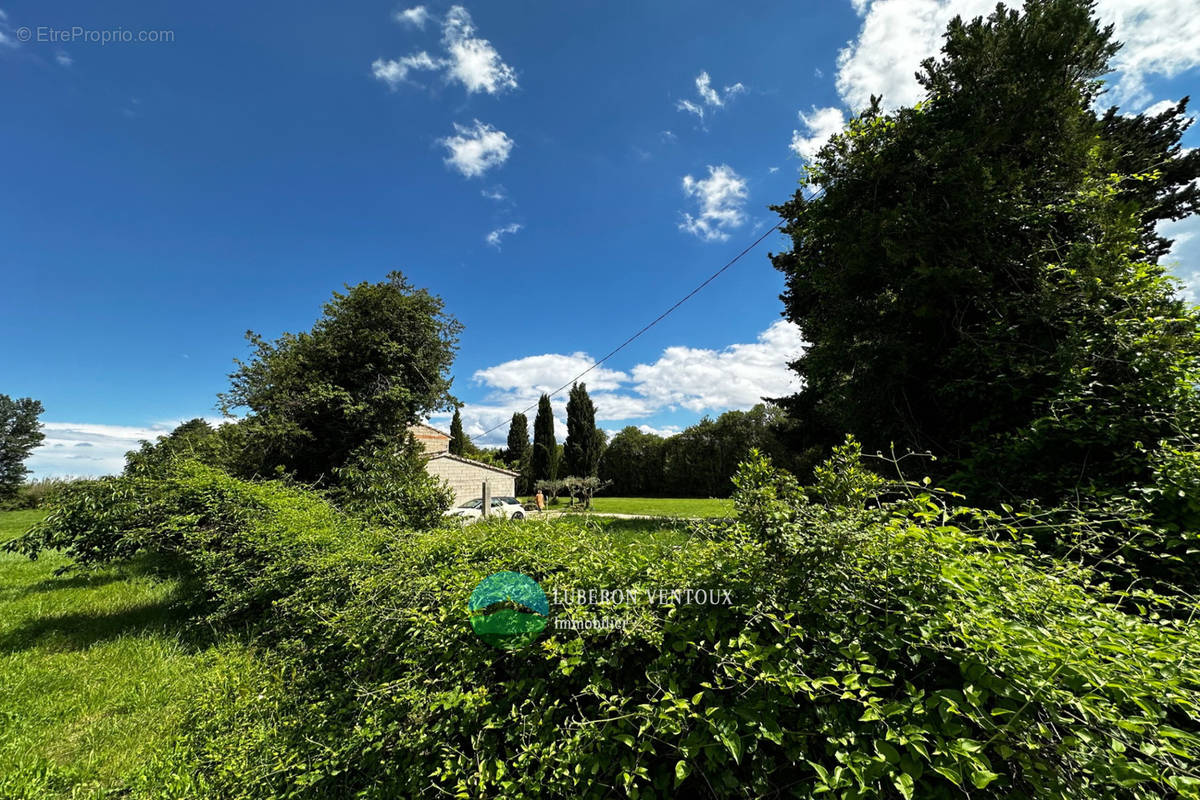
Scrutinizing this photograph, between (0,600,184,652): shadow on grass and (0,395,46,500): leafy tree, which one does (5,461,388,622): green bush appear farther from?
(0,395,46,500): leafy tree

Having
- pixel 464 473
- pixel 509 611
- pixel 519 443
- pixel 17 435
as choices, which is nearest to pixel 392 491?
pixel 509 611

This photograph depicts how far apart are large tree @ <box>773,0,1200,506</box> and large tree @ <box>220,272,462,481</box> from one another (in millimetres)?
7948

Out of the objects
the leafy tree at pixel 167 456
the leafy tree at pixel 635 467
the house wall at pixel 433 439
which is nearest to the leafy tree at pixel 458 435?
the house wall at pixel 433 439

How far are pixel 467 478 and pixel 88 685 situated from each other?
16482mm

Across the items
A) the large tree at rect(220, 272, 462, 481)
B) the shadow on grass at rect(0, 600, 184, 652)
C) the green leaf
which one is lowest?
the shadow on grass at rect(0, 600, 184, 652)

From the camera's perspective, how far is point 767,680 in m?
1.11

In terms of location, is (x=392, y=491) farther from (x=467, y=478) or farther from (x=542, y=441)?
(x=542, y=441)

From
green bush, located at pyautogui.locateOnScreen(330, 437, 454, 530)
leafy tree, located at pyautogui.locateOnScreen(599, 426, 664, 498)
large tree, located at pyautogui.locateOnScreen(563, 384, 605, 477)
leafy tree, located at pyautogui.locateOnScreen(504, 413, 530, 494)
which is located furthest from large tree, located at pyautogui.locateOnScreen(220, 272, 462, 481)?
leafy tree, located at pyautogui.locateOnScreen(599, 426, 664, 498)

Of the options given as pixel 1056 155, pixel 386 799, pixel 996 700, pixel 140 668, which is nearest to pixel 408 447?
pixel 140 668

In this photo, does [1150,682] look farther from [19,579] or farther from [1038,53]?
[19,579]

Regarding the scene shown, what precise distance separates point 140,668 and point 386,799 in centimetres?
446

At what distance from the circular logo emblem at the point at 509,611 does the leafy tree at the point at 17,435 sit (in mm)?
50563

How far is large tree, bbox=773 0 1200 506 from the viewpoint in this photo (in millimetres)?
3295

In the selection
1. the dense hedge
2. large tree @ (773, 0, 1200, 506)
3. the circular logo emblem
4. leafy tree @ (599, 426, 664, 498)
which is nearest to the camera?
the dense hedge
